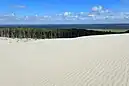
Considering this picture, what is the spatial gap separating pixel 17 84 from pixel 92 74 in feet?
8.22

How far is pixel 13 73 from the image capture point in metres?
9.75

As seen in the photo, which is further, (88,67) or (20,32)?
(20,32)

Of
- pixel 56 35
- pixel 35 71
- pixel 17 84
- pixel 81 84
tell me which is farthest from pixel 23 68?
pixel 56 35

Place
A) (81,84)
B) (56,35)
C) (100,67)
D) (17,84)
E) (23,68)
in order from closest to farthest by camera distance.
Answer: (81,84)
(17,84)
(100,67)
(23,68)
(56,35)

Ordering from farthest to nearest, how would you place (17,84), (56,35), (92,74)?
(56,35) < (92,74) < (17,84)

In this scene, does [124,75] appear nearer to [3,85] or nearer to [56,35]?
[3,85]

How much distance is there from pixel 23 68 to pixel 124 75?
4.40 metres

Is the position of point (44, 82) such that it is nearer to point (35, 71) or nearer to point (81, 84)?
point (81, 84)

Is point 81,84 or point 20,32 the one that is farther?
point 20,32

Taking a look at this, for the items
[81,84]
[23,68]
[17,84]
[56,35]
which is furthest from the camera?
[56,35]

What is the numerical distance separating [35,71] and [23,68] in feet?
3.00

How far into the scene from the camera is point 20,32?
4409 centimetres

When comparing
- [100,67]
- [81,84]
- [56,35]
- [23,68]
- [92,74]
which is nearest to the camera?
[81,84]

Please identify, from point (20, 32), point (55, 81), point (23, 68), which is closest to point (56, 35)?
point (20, 32)
